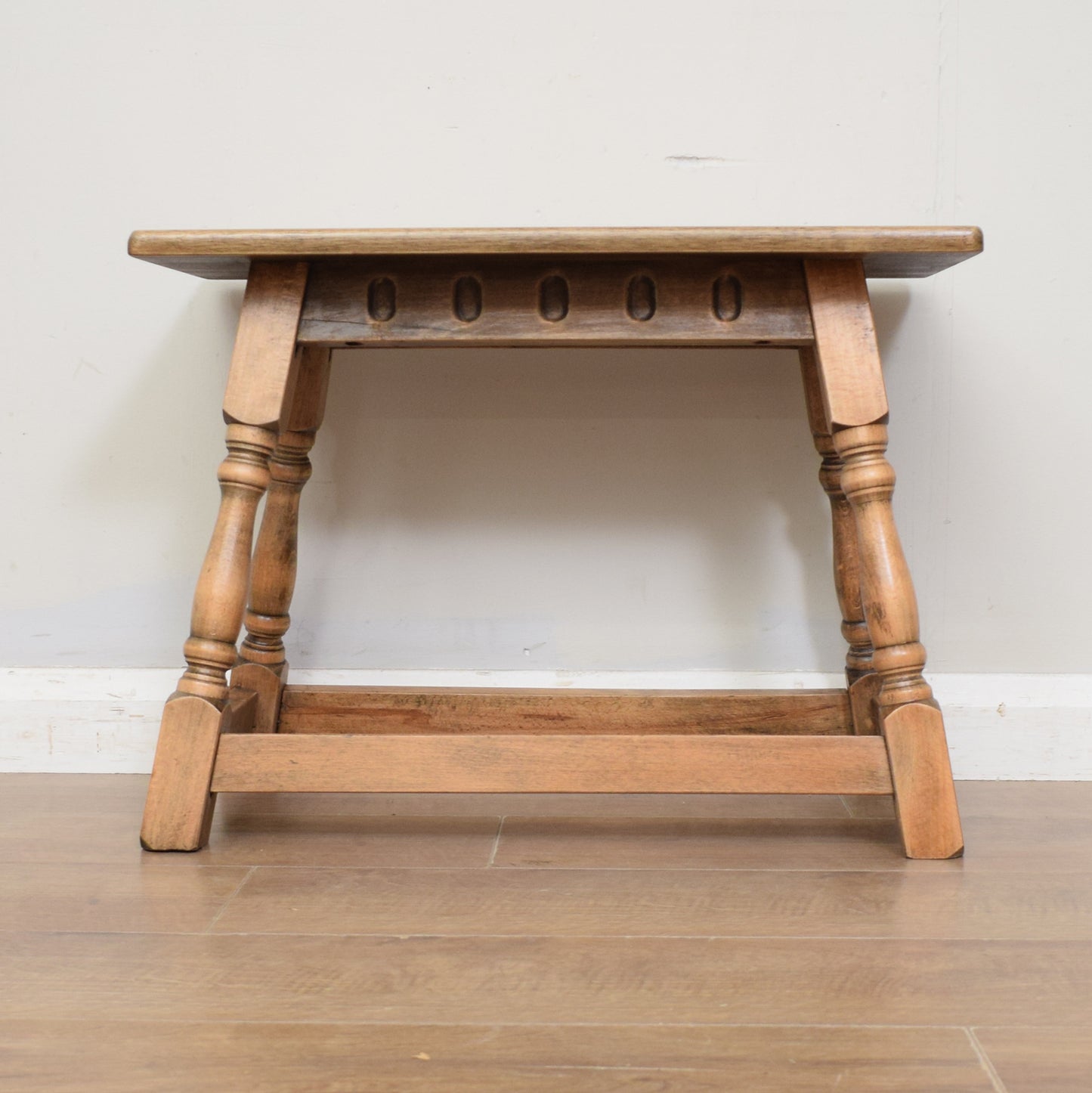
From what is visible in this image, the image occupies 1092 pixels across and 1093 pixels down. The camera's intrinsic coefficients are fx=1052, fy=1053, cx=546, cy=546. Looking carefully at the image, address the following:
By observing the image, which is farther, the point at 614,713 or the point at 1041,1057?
the point at 614,713

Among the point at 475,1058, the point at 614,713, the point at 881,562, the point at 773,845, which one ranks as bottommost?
the point at 475,1058

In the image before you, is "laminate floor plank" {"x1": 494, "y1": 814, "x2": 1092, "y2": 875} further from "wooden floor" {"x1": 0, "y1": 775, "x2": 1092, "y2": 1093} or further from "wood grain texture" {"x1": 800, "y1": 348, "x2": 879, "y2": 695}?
"wood grain texture" {"x1": 800, "y1": 348, "x2": 879, "y2": 695}

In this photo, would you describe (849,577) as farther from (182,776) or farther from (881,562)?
(182,776)

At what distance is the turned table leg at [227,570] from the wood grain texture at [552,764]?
0.03 metres

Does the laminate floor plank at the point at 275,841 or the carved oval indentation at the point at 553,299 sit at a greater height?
the carved oval indentation at the point at 553,299

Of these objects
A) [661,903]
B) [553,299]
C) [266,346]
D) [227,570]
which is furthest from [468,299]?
[661,903]

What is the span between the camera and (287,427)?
1.11 meters

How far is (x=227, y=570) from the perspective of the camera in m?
0.95

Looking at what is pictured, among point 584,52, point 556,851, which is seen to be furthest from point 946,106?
point 556,851

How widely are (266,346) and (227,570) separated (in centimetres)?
21

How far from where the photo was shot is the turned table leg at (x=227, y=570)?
93cm

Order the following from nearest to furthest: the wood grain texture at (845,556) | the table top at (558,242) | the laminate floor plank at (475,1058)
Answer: the laminate floor plank at (475,1058) → the table top at (558,242) → the wood grain texture at (845,556)

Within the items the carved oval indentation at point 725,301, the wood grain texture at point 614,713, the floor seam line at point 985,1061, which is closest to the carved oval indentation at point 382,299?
the carved oval indentation at point 725,301

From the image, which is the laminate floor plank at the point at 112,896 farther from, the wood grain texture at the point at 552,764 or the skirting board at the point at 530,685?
the skirting board at the point at 530,685
